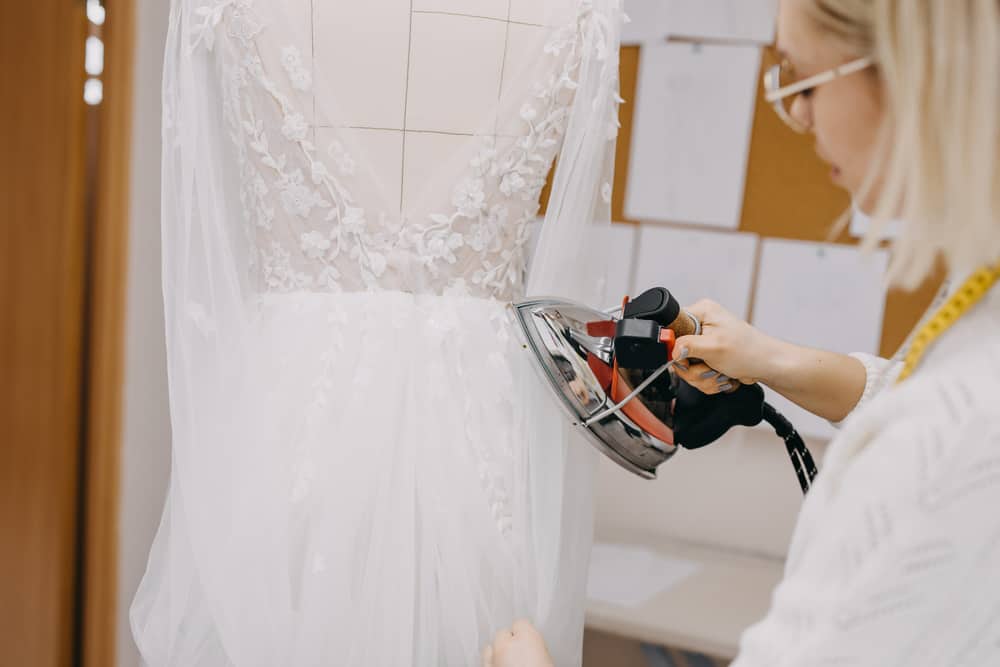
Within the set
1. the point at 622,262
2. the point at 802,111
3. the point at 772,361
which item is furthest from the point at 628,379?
the point at 622,262

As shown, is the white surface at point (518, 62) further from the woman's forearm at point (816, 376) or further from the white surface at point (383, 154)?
the woman's forearm at point (816, 376)

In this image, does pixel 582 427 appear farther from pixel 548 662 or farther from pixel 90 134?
pixel 90 134

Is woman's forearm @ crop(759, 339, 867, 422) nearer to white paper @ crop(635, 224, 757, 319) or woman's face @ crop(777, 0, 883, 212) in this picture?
woman's face @ crop(777, 0, 883, 212)

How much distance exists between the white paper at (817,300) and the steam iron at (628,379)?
2.70ft

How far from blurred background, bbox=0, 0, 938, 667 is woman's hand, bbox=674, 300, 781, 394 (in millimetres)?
742

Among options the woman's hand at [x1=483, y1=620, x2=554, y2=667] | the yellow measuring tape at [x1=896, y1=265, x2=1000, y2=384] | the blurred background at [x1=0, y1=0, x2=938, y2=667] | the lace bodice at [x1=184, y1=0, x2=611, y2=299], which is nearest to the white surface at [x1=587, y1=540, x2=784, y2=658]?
the blurred background at [x1=0, y1=0, x2=938, y2=667]

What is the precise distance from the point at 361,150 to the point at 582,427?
380mm

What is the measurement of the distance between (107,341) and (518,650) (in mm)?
1027

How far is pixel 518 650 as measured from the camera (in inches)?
30.5

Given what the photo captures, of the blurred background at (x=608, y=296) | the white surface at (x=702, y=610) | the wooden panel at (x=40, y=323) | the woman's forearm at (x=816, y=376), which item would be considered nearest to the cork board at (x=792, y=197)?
the blurred background at (x=608, y=296)

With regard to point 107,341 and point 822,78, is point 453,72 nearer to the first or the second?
point 822,78

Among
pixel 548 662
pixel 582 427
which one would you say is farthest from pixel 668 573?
pixel 548 662

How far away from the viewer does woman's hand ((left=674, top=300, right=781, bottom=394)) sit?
896mm

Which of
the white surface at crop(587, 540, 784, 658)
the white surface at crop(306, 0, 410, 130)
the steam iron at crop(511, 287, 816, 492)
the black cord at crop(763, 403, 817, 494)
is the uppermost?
the white surface at crop(306, 0, 410, 130)
